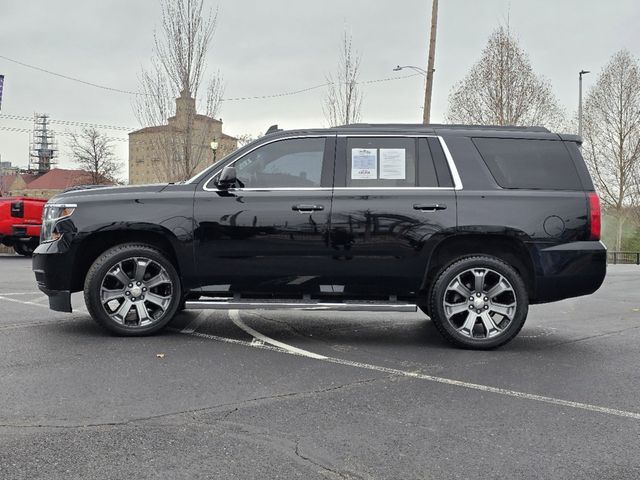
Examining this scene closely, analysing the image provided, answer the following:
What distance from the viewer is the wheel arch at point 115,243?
18.6 feet

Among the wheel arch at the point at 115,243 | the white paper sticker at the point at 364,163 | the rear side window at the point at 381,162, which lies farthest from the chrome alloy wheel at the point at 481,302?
the wheel arch at the point at 115,243

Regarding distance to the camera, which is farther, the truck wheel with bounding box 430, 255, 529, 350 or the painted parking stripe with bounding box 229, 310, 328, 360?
the truck wheel with bounding box 430, 255, 529, 350

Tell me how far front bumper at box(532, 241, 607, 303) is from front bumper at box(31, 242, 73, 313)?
4.16 m

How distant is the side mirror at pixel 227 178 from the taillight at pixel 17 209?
13081mm

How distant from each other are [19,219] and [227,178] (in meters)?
13.3

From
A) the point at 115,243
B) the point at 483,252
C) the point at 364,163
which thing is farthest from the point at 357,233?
the point at 115,243

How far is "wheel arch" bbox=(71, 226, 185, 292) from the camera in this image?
5668 millimetres

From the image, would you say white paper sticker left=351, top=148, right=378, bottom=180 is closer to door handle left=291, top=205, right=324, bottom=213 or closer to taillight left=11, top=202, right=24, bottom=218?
door handle left=291, top=205, right=324, bottom=213

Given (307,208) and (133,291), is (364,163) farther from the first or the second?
(133,291)

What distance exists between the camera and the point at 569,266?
553cm

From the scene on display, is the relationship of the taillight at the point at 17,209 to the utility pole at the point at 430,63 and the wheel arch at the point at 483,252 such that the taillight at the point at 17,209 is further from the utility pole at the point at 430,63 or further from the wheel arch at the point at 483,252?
the wheel arch at the point at 483,252

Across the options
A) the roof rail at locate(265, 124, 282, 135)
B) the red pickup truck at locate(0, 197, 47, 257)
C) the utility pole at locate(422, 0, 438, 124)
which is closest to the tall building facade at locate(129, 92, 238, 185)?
the red pickup truck at locate(0, 197, 47, 257)

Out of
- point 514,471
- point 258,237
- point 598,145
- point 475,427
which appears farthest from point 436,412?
point 598,145

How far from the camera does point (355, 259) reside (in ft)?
18.2
